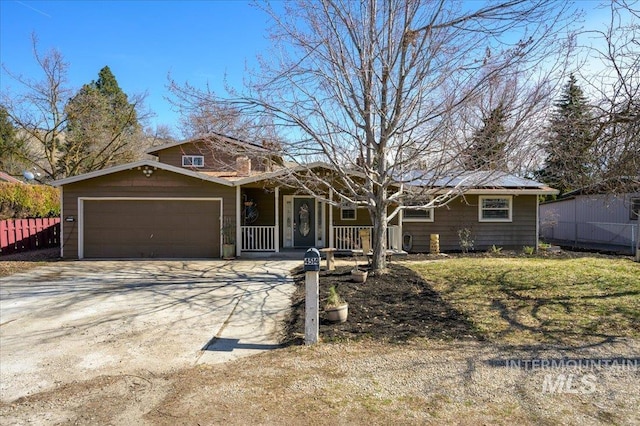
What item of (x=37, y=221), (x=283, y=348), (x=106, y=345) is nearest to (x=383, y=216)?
(x=283, y=348)

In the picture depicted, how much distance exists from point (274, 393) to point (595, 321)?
181 inches

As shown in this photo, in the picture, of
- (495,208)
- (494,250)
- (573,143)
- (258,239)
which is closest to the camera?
(573,143)

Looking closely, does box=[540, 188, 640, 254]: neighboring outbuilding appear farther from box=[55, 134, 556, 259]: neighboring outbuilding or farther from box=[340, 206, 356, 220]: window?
box=[340, 206, 356, 220]: window

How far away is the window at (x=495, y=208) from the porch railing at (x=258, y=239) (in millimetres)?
7575

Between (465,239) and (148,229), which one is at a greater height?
(148,229)

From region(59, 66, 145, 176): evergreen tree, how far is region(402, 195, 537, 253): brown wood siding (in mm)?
20699

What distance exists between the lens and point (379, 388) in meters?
3.44

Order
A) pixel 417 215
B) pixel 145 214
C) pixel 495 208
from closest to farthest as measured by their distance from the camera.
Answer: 1. pixel 145 214
2. pixel 417 215
3. pixel 495 208

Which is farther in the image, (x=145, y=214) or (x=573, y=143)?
(x=145, y=214)

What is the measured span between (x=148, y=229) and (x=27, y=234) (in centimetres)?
532

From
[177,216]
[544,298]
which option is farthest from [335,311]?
[177,216]

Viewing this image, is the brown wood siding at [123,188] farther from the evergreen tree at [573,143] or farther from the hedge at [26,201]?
the evergreen tree at [573,143]

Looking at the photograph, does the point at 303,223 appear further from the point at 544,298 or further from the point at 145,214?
the point at 544,298

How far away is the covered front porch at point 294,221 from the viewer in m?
13.5
